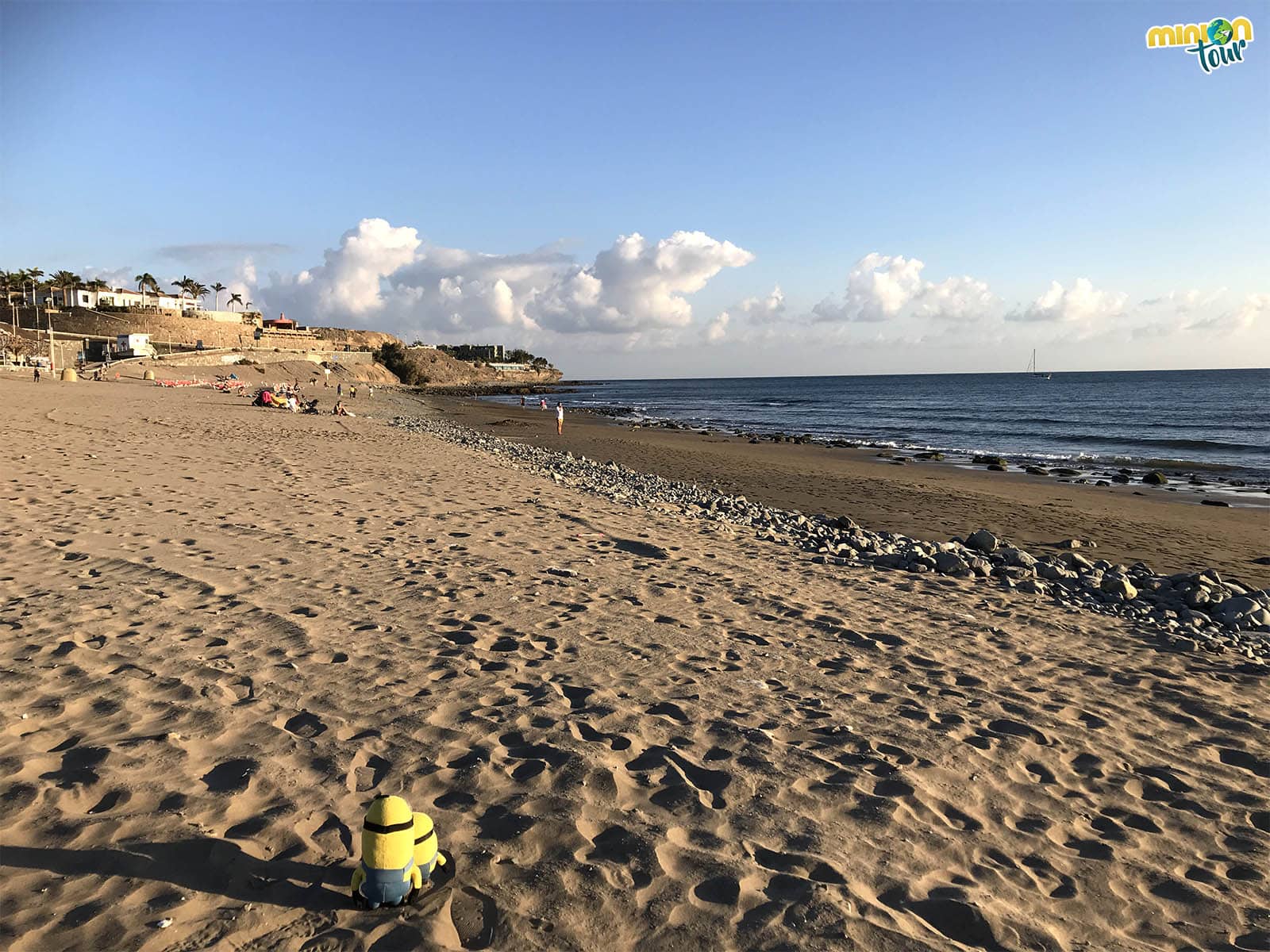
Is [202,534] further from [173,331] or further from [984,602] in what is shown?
[173,331]

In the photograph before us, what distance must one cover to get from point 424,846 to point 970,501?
1556cm

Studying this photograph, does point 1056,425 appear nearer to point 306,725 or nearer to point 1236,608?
point 1236,608

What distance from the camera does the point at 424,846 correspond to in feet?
9.23

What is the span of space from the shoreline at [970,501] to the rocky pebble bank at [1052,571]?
3.37 ft

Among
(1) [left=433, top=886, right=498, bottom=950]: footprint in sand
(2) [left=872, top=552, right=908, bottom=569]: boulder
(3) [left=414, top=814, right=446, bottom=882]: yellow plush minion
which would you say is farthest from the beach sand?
(2) [left=872, top=552, right=908, bottom=569]: boulder

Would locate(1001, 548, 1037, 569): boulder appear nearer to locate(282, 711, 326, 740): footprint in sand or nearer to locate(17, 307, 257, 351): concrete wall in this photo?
locate(282, 711, 326, 740): footprint in sand

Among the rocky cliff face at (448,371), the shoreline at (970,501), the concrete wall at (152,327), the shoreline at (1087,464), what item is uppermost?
the concrete wall at (152,327)

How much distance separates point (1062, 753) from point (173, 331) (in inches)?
3597

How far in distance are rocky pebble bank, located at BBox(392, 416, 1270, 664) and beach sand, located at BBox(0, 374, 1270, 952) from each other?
514 mm

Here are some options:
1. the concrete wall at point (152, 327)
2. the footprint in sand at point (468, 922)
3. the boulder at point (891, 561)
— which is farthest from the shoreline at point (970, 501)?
the concrete wall at point (152, 327)

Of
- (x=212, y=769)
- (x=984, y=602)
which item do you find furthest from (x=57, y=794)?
(x=984, y=602)

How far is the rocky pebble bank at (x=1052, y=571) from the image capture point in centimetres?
721

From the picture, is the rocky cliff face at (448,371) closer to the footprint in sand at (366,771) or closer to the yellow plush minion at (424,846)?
the footprint in sand at (366,771)

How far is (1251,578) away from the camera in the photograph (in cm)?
988
